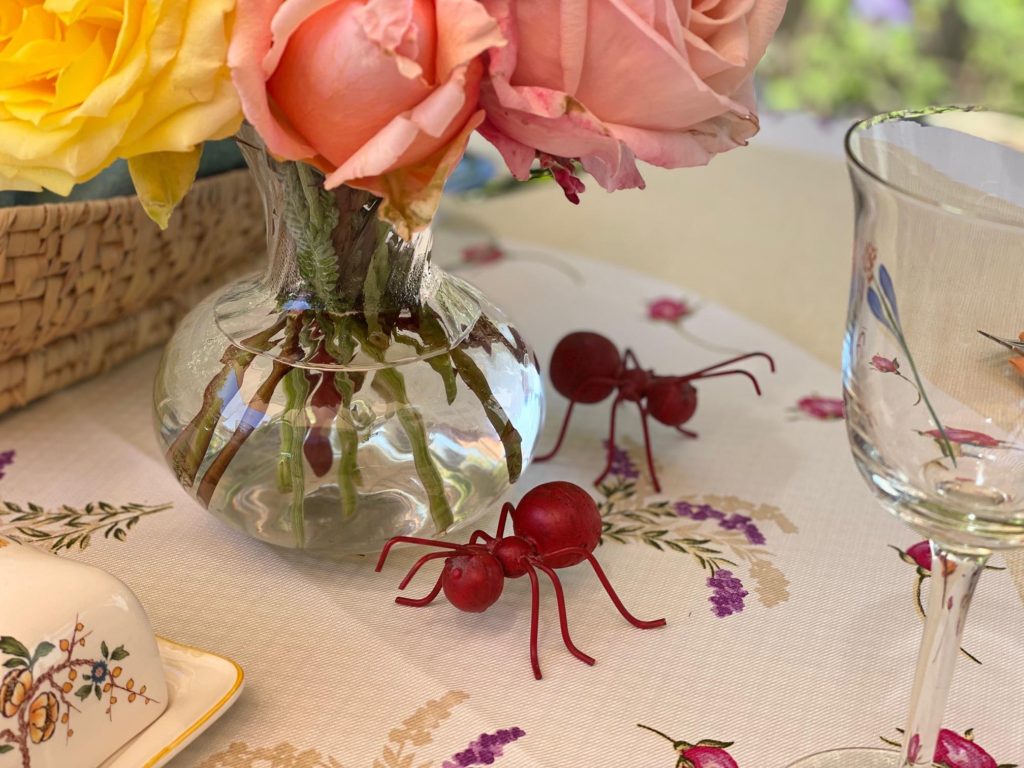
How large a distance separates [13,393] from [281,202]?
0.25 meters

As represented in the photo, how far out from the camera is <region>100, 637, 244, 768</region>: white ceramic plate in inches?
16.4

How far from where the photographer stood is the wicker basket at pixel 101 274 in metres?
0.58

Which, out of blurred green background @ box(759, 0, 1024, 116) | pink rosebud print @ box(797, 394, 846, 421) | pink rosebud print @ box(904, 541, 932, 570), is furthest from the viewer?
blurred green background @ box(759, 0, 1024, 116)

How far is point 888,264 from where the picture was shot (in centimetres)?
39

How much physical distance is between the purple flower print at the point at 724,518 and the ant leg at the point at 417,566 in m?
0.15

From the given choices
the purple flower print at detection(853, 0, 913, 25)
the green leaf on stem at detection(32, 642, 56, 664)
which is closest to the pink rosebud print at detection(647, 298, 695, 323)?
the green leaf on stem at detection(32, 642, 56, 664)

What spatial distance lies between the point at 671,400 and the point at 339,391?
215mm

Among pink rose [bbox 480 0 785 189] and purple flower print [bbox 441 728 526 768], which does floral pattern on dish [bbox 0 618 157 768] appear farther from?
pink rose [bbox 480 0 785 189]

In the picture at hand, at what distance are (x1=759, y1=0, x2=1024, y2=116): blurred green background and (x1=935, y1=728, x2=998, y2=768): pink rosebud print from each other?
7.13 feet

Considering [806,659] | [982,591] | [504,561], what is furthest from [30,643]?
[982,591]

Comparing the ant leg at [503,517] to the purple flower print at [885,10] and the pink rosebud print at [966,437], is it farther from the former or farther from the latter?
the purple flower print at [885,10]

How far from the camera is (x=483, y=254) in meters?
0.89

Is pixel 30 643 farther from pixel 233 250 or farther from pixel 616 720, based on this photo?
pixel 233 250

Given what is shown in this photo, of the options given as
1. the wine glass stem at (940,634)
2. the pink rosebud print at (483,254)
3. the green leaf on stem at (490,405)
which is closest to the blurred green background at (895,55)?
the pink rosebud print at (483,254)
